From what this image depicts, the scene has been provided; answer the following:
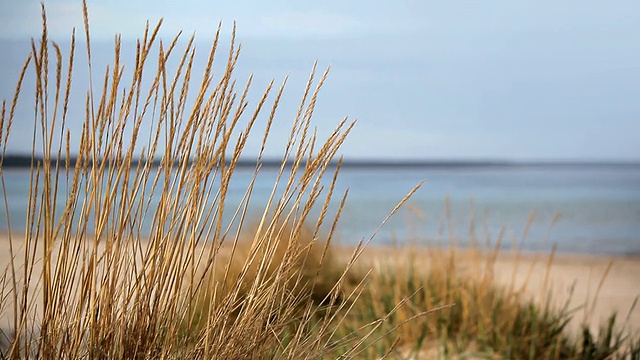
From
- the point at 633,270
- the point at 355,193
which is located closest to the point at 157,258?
the point at 633,270

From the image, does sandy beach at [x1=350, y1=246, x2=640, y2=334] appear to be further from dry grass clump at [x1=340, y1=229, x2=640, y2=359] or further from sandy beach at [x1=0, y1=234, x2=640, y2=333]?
dry grass clump at [x1=340, y1=229, x2=640, y2=359]

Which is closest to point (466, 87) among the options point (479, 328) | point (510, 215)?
point (510, 215)

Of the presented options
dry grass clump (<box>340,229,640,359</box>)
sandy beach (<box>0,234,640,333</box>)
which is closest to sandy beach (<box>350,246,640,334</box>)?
sandy beach (<box>0,234,640,333</box>)

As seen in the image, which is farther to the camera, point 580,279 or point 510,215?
point 510,215

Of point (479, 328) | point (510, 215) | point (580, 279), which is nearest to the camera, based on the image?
point (479, 328)

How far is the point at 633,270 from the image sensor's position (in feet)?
22.8

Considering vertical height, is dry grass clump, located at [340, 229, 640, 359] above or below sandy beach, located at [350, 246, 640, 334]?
above

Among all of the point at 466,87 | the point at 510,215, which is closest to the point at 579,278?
the point at 510,215

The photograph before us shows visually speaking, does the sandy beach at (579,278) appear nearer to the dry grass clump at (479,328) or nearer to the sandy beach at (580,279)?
the sandy beach at (580,279)

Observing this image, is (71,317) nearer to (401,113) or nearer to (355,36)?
(355,36)

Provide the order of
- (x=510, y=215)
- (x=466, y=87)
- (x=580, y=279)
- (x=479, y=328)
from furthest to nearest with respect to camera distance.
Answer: (x=466, y=87), (x=510, y=215), (x=580, y=279), (x=479, y=328)

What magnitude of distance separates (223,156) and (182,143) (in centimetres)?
8

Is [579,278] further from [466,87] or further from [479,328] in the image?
[466,87]

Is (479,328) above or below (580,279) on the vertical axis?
above
